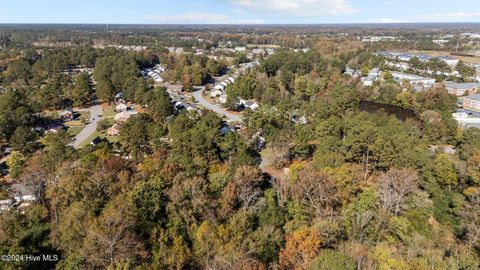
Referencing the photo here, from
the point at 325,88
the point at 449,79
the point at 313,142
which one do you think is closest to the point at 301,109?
the point at 313,142

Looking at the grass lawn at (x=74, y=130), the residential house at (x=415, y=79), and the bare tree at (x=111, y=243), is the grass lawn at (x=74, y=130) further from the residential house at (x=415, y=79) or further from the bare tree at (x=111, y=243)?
the residential house at (x=415, y=79)

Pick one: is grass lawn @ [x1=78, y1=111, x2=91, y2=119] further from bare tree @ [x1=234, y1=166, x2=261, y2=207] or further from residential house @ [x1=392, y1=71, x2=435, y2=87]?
residential house @ [x1=392, y1=71, x2=435, y2=87]

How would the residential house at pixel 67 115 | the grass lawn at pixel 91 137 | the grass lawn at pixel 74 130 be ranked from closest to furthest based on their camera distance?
the grass lawn at pixel 91 137 → the grass lawn at pixel 74 130 → the residential house at pixel 67 115

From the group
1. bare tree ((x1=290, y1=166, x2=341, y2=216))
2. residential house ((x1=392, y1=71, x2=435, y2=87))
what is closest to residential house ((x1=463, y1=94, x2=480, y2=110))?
residential house ((x1=392, y1=71, x2=435, y2=87))

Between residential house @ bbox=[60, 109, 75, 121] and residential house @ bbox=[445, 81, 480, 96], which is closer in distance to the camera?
residential house @ bbox=[60, 109, 75, 121]

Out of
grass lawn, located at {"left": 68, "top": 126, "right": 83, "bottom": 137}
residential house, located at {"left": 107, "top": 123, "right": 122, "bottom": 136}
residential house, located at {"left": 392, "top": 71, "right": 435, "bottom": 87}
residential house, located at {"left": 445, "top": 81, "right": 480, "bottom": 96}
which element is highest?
residential house, located at {"left": 392, "top": 71, "right": 435, "bottom": 87}

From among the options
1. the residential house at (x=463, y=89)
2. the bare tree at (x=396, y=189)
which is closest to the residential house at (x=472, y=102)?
the residential house at (x=463, y=89)

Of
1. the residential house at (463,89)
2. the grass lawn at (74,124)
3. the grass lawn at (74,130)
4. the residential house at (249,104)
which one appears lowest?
the grass lawn at (74,130)
